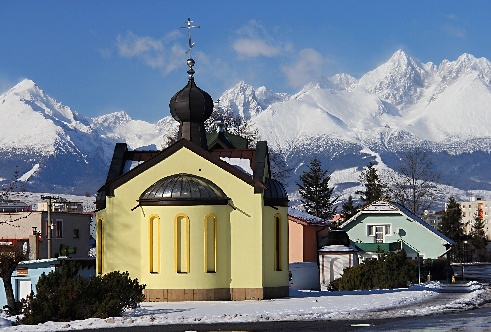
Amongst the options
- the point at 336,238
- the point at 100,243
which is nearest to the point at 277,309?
the point at 100,243

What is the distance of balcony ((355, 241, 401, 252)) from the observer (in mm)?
79188

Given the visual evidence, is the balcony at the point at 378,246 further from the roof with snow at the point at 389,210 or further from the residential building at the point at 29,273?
the residential building at the point at 29,273

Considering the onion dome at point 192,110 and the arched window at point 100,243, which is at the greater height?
the onion dome at point 192,110

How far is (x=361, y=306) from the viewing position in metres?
38.2

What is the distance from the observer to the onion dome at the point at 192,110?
164 feet

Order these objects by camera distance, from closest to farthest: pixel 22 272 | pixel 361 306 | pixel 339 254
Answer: pixel 361 306
pixel 22 272
pixel 339 254

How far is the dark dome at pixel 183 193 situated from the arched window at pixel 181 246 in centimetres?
77

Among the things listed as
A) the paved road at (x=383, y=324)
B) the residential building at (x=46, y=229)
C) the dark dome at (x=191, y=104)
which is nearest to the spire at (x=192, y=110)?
the dark dome at (x=191, y=104)

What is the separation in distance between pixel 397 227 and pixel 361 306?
46.3 metres

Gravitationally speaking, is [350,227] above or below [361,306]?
above

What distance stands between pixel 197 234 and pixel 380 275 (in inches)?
551

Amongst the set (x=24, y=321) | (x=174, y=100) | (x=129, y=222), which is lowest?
(x=24, y=321)

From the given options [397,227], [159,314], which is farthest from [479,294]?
[397,227]

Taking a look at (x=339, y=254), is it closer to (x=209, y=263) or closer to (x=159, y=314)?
(x=209, y=263)
